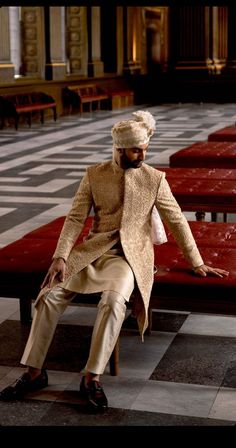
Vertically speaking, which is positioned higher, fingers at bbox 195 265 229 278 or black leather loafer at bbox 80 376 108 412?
fingers at bbox 195 265 229 278

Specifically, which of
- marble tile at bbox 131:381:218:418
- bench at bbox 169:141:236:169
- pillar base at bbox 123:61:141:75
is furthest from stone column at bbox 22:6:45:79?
marble tile at bbox 131:381:218:418

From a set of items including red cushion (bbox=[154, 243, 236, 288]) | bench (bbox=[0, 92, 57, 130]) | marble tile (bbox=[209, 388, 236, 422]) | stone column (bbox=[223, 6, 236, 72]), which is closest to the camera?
marble tile (bbox=[209, 388, 236, 422])

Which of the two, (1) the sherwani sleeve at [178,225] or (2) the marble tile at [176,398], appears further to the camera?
(1) the sherwani sleeve at [178,225]

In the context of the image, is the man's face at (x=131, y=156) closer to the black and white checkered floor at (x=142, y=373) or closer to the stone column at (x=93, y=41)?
the black and white checkered floor at (x=142, y=373)

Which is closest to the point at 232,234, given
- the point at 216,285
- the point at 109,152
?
the point at 216,285

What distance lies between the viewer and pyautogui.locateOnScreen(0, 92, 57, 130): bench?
16.4 metres

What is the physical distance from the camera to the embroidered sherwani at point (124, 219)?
11.4ft

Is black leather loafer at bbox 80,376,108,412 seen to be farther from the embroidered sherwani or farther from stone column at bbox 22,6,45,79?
stone column at bbox 22,6,45,79

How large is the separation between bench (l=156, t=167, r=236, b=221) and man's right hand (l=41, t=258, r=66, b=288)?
2585 millimetres

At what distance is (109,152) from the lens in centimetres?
1236

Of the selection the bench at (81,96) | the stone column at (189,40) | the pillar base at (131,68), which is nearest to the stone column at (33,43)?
the bench at (81,96)

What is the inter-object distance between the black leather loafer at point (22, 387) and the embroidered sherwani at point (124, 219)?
44 cm

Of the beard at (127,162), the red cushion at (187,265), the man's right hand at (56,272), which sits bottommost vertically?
the red cushion at (187,265)

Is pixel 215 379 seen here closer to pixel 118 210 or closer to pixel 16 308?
pixel 118 210
